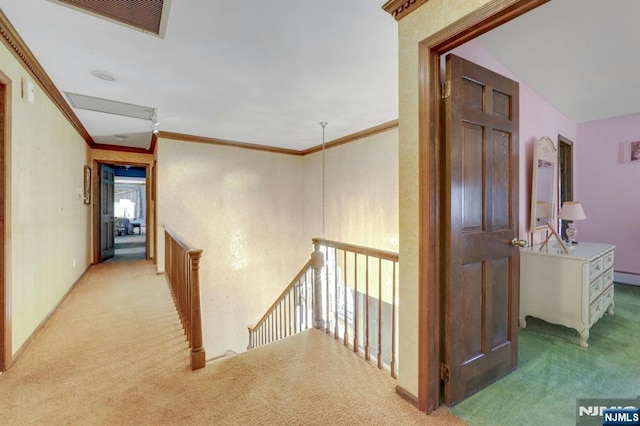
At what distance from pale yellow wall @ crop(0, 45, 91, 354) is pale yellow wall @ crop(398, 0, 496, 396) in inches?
109

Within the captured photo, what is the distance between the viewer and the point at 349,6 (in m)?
1.83

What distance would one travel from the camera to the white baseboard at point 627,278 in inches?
154

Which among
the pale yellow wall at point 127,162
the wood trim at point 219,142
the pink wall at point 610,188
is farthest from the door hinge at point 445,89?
the pale yellow wall at point 127,162

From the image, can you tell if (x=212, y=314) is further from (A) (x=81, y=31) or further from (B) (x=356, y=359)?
(A) (x=81, y=31)

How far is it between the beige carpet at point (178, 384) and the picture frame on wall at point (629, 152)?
464 cm

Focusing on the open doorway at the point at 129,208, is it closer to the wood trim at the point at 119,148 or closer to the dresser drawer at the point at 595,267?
the wood trim at the point at 119,148

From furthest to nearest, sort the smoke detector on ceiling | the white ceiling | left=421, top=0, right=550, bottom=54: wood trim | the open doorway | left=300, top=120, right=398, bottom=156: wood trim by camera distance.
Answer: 1. the open doorway
2. left=300, top=120, right=398, bottom=156: wood trim
3. the smoke detector on ceiling
4. the white ceiling
5. left=421, top=0, right=550, bottom=54: wood trim

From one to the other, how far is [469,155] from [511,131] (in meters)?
0.52

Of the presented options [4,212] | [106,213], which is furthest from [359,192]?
[106,213]

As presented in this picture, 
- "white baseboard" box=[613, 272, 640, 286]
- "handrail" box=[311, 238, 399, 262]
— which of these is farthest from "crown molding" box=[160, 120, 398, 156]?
"white baseboard" box=[613, 272, 640, 286]

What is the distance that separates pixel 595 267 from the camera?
2492 mm

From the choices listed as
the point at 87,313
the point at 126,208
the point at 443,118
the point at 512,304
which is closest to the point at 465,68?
the point at 443,118

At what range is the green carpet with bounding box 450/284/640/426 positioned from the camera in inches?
63.8

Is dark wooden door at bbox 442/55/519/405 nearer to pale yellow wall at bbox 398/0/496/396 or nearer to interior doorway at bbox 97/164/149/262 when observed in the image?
pale yellow wall at bbox 398/0/496/396
